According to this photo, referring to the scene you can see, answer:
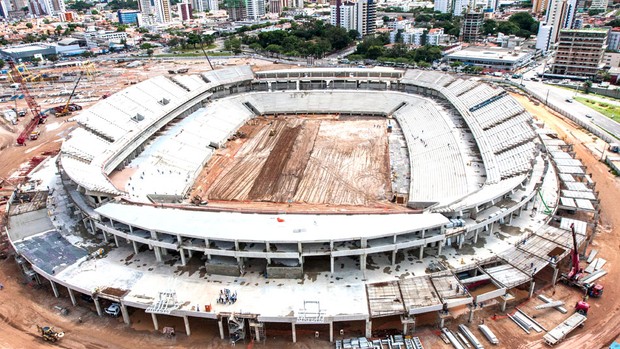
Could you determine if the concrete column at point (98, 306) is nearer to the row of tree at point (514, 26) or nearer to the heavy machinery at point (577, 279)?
the heavy machinery at point (577, 279)

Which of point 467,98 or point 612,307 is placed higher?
point 467,98

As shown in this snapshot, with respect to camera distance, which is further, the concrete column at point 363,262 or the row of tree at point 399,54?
the row of tree at point 399,54

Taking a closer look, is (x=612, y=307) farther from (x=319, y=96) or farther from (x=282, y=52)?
(x=282, y=52)

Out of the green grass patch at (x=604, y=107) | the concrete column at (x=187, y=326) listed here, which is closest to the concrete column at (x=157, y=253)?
the concrete column at (x=187, y=326)

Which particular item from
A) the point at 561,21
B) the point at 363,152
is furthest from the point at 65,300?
the point at 561,21

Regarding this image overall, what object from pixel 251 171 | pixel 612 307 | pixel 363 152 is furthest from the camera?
pixel 363 152

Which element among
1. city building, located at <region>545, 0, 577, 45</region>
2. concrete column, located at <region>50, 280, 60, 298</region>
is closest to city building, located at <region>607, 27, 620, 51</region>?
city building, located at <region>545, 0, 577, 45</region>

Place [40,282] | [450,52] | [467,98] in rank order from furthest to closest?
[450,52], [467,98], [40,282]

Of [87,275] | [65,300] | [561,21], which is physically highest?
[561,21]
